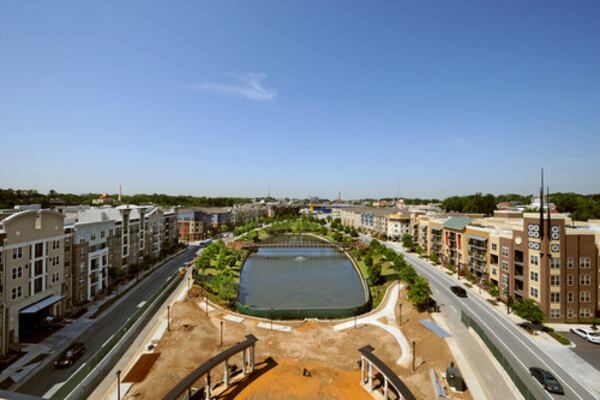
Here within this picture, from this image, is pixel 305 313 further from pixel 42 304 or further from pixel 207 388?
pixel 42 304

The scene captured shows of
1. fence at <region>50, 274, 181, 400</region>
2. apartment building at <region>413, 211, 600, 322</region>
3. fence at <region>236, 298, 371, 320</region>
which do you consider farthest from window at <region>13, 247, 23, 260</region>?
apartment building at <region>413, 211, 600, 322</region>

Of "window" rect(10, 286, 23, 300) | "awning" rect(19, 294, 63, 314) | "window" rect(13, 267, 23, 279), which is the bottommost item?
"awning" rect(19, 294, 63, 314)

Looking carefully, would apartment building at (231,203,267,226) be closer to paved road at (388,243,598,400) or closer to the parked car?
paved road at (388,243,598,400)

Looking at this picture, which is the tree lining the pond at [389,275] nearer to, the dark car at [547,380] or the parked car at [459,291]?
the parked car at [459,291]

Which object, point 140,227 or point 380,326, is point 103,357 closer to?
point 380,326

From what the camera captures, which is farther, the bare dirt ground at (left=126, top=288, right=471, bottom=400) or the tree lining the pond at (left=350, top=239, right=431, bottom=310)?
the tree lining the pond at (left=350, top=239, right=431, bottom=310)

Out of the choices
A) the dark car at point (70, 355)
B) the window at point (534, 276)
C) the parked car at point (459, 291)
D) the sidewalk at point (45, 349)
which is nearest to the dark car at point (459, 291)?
the parked car at point (459, 291)

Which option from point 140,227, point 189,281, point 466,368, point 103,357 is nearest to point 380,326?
point 466,368

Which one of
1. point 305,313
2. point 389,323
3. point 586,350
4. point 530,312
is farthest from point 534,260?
point 305,313
